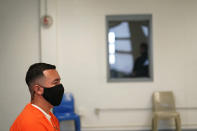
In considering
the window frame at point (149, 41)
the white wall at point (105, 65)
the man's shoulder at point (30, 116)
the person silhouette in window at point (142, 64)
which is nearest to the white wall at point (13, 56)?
the white wall at point (105, 65)

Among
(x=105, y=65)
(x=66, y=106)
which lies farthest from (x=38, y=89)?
(x=105, y=65)

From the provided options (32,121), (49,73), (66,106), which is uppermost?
(49,73)

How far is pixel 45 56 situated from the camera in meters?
5.45

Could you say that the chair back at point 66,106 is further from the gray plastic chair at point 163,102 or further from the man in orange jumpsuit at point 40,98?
the man in orange jumpsuit at point 40,98

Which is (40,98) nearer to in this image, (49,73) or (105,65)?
(49,73)

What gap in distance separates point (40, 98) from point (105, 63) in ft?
13.4

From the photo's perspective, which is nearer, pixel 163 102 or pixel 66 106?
pixel 66 106

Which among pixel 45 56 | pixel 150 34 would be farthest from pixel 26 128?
pixel 150 34

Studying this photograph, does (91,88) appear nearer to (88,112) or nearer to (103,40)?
(88,112)

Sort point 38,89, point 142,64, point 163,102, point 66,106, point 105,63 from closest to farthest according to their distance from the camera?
point 38,89 → point 66,106 → point 163,102 → point 105,63 → point 142,64

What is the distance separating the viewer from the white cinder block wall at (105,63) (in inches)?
217

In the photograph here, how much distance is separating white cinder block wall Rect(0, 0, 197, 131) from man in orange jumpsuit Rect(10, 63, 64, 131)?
401cm

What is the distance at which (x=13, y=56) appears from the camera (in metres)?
5.57

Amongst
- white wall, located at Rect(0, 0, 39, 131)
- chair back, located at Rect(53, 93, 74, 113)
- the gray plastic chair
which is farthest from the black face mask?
white wall, located at Rect(0, 0, 39, 131)
